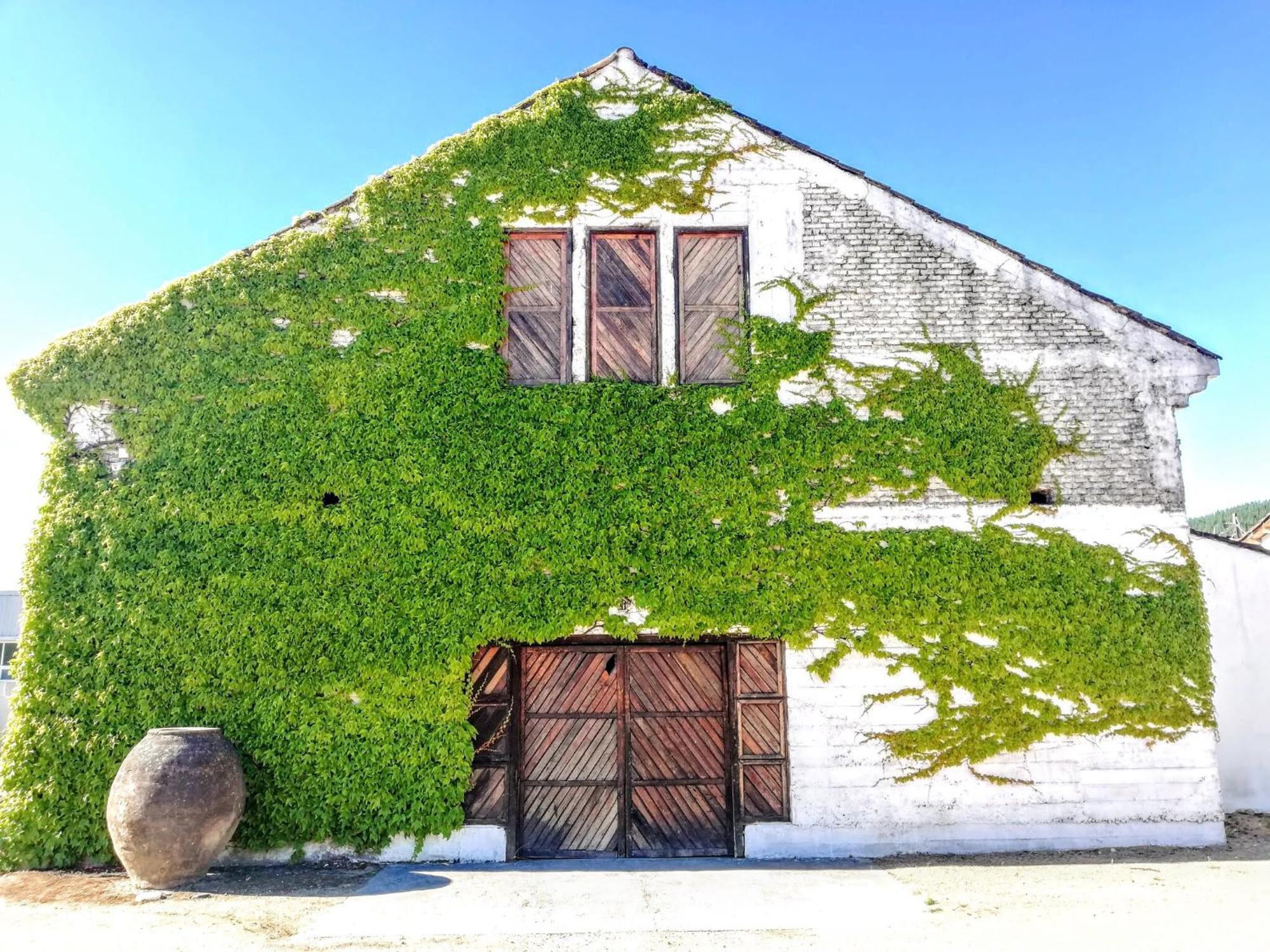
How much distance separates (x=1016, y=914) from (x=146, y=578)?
8.20m

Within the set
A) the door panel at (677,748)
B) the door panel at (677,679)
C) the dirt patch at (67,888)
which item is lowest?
the dirt patch at (67,888)

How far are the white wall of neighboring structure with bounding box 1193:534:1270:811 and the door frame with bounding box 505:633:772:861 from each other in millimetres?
5461

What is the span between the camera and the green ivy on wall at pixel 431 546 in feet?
25.4

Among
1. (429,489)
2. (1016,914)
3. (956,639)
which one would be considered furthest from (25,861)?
(956,639)

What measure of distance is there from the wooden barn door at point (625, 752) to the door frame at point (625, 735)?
1cm

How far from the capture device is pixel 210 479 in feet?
27.0

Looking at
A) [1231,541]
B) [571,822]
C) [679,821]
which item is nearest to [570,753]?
[571,822]

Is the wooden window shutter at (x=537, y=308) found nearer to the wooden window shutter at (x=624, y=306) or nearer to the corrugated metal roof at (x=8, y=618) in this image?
the wooden window shutter at (x=624, y=306)

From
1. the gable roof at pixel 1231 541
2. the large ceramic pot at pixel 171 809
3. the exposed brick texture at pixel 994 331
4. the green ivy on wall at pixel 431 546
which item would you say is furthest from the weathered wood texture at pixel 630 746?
the gable roof at pixel 1231 541

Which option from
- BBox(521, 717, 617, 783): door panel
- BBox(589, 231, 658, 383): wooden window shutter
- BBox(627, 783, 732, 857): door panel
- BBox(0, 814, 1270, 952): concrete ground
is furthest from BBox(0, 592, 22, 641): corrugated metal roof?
BBox(627, 783, 732, 857): door panel

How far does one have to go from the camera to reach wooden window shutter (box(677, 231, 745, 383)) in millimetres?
8805

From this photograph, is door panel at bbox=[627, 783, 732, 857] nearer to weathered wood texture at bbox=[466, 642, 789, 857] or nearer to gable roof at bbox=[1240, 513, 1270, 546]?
weathered wood texture at bbox=[466, 642, 789, 857]

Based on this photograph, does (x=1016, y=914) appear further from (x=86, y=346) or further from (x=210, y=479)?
(x=86, y=346)

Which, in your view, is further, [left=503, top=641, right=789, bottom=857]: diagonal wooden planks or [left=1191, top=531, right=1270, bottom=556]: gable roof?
[left=1191, top=531, right=1270, bottom=556]: gable roof
